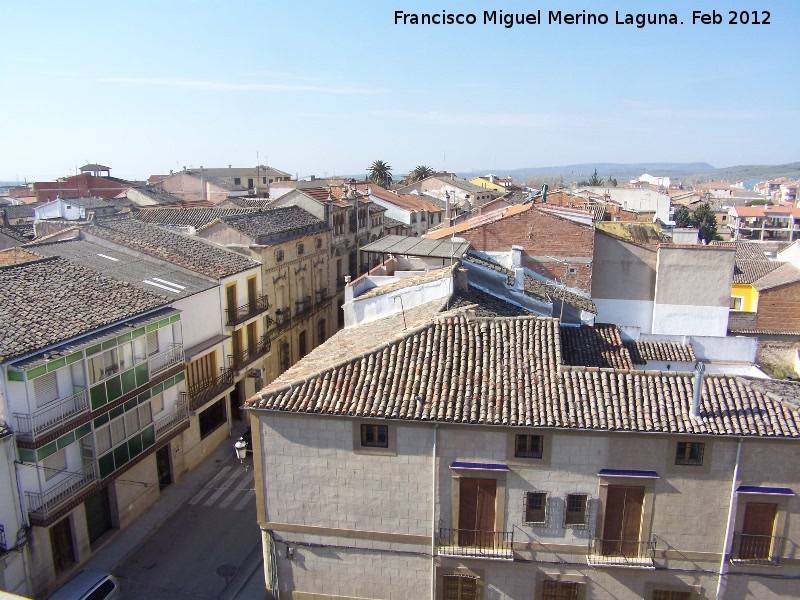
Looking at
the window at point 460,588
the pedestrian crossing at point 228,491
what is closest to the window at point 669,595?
the window at point 460,588

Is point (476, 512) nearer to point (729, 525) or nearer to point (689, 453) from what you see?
point (689, 453)

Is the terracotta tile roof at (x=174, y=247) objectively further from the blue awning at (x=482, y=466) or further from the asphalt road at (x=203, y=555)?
the blue awning at (x=482, y=466)

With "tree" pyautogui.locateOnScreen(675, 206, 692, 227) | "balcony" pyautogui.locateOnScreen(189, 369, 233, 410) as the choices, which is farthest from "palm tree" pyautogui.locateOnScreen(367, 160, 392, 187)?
"balcony" pyautogui.locateOnScreen(189, 369, 233, 410)

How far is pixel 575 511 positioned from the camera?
51.2ft

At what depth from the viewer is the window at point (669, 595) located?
15.9 metres

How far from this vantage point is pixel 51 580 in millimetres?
18531

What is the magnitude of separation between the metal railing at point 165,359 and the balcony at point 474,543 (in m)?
11.9

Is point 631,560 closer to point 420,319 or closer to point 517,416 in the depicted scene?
point 517,416

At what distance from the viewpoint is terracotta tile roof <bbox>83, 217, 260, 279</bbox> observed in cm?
2781

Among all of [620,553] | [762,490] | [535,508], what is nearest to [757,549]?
[762,490]

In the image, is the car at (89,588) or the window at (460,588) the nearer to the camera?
the window at (460,588)

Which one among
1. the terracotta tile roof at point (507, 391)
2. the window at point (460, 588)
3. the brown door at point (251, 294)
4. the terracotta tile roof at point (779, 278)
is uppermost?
the terracotta tile roof at point (507, 391)

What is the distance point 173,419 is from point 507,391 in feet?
45.8

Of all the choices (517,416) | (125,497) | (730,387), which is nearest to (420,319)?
(517,416)
